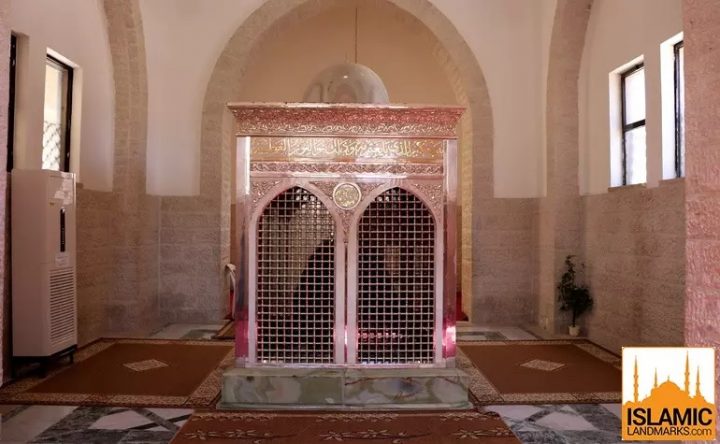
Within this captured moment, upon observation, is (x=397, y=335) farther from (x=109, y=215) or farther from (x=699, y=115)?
(x=109, y=215)

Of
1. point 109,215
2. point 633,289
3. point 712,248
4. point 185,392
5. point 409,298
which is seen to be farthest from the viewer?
point 109,215

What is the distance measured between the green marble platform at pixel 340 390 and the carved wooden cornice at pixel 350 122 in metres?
1.41

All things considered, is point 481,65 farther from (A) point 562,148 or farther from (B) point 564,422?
(B) point 564,422

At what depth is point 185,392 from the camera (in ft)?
12.6

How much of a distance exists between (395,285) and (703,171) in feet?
6.11

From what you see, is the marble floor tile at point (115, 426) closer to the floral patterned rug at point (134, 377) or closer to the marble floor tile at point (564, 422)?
the floral patterned rug at point (134, 377)

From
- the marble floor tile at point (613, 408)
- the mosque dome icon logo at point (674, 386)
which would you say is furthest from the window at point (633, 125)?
the mosque dome icon logo at point (674, 386)

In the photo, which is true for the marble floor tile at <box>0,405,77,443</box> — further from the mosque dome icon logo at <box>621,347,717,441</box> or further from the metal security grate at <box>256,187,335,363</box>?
the mosque dome icon logo at <box>621,347,717,441</box>

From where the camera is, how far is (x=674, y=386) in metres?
2.06

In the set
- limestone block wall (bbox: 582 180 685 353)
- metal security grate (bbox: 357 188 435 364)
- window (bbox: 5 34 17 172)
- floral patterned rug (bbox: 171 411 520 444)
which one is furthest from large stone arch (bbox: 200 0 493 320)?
floral patterned rug (bbox: 171 411 520 444)

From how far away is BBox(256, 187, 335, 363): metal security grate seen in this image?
3525 mm

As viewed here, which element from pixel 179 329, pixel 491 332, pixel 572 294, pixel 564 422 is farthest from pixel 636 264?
pixel 179 329

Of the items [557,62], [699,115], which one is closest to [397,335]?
[699,115]

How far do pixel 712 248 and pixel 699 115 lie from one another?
1.57ft
